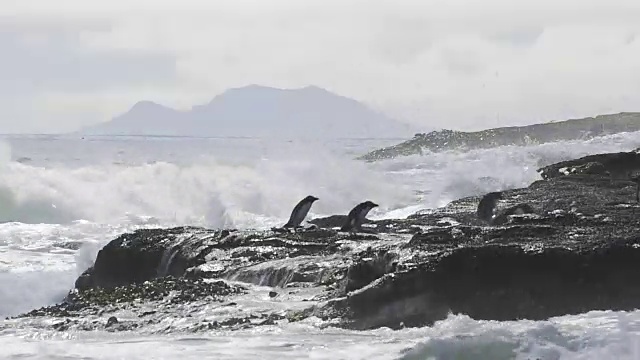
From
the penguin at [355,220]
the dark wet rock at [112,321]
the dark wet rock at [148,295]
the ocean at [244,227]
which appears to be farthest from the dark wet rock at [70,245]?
the dark wet rock at [112,321]

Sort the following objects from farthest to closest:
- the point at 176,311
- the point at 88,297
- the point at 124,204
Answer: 1. the point at 124,204
2. the point at 88,297
3. the point at 176,311

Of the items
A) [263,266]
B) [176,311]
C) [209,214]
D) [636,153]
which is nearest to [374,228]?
[263,266]

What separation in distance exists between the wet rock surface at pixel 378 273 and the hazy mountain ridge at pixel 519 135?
272ft

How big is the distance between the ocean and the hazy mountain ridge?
22805 millimetres

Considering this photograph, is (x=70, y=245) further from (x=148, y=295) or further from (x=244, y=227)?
(x=148, y=295)

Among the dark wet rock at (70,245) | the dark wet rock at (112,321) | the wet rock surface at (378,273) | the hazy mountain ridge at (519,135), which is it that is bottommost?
the dark wet rock at (70,245)

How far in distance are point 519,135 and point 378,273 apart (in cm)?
10422

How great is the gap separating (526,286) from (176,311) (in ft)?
15.1

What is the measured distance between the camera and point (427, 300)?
432 inches

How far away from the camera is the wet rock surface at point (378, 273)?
427 inches

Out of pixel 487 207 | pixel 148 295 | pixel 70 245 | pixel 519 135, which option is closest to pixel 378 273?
pixel 148 295

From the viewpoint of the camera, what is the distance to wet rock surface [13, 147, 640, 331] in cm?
1085

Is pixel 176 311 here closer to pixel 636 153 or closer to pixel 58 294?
pixel 58 294

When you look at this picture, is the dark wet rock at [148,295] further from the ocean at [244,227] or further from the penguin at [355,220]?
the penguin at [355,220]
